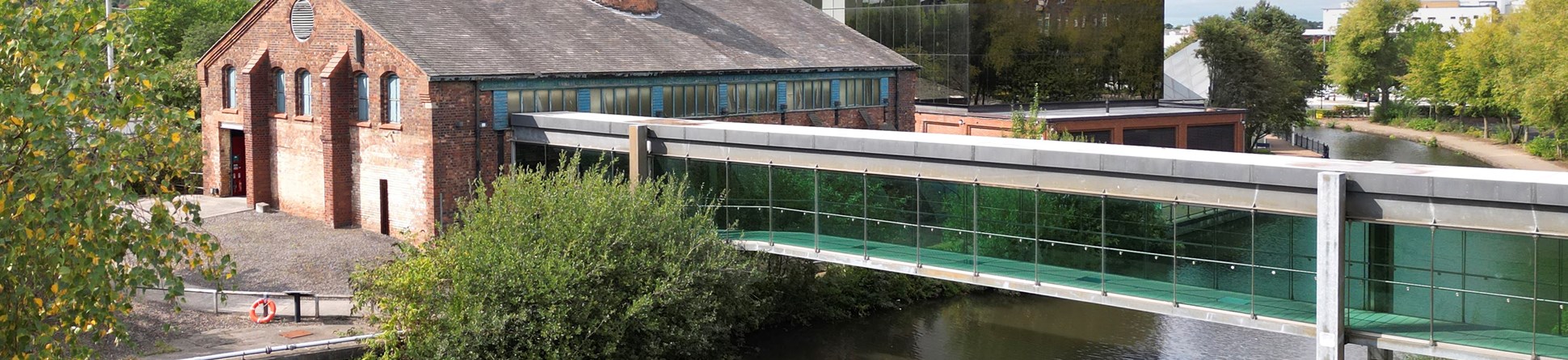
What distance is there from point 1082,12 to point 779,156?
89.1 ft

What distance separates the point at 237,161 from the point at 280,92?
3.76m

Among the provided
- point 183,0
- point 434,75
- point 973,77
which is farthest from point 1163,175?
point 183,0

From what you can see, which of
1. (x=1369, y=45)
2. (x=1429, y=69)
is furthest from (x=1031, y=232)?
(x=1369, y=45)

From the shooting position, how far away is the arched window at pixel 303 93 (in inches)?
1211

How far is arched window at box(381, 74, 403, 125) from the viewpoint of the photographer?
93.4ft

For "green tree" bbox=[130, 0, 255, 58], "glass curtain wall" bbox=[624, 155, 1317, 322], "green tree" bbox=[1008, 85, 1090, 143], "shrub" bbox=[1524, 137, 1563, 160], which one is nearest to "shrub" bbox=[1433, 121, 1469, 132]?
"shrub" bbox=[1524, 137, 1563, 160]

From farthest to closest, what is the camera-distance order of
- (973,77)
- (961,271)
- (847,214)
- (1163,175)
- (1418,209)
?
(973,77) → (847,214) → (961,271) → (1163,175) → (1418,209)

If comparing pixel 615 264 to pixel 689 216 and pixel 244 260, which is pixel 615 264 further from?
pixel 244 260

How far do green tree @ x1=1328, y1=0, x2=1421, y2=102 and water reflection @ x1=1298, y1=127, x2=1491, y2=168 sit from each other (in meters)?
6.15

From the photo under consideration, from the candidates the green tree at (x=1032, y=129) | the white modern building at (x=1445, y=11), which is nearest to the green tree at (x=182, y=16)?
the green tree at (x=1032, y=129)

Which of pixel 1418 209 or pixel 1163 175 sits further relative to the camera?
pixel 1163 175

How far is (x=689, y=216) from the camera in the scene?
2455cm

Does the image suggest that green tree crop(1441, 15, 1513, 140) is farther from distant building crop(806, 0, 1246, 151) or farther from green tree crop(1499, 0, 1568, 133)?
distant building crop(806, 0, 1246, 151)

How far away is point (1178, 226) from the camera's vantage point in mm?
18547
